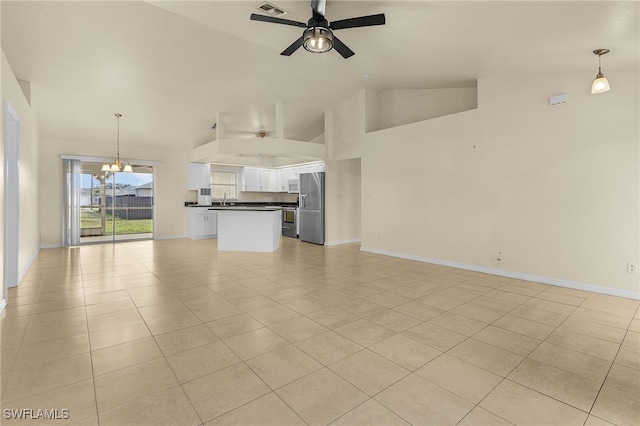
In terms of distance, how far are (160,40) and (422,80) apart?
4.36m

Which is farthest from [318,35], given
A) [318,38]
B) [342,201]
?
[342,201]

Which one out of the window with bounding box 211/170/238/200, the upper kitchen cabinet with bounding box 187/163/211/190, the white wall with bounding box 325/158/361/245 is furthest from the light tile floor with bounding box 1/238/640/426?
the window with bounding box 211/170/238/200

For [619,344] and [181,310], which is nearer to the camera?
[619,344]

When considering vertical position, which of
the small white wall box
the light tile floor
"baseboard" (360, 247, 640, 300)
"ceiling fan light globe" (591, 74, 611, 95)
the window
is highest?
the small white wall box

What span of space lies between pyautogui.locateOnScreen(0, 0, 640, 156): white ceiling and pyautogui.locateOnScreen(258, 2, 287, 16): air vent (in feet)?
0.28

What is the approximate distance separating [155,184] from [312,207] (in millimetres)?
4623

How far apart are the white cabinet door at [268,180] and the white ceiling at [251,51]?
3226 millimetres

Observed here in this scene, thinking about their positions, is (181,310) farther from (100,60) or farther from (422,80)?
(422,80)

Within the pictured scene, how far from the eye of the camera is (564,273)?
4324 millimetres

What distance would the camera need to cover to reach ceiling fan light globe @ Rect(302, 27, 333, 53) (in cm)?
313

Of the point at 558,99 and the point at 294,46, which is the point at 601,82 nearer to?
the point at 558,99

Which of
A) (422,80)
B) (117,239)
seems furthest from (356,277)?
(117,239)

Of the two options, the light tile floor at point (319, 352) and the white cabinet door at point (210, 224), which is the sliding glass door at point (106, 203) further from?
the light tile floor at point (319, 352)

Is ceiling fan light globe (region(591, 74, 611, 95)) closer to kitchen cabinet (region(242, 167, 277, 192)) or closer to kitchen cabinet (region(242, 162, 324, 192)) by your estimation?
kitchen cabinet (region(242, 162, 324, 192))
